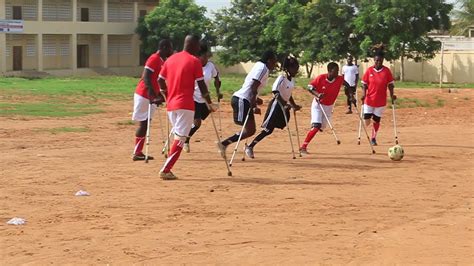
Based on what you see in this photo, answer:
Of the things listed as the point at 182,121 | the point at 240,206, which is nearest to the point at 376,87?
the point at 182,121

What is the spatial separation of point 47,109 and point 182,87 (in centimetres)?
1713

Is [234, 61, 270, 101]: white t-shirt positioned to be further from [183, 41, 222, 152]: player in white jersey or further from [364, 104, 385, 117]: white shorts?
[364, 104, 385, 117]: white shorts

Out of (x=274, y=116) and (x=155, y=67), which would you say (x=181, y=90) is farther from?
(x=274, y=116)

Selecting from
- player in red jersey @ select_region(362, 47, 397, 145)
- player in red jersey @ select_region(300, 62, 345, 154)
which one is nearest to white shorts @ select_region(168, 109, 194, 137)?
player in red jersey @ select_region(300, 62, 345, 154)

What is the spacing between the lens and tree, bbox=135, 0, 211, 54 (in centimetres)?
6825

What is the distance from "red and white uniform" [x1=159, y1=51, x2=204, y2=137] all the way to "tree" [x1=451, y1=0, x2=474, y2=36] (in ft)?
170

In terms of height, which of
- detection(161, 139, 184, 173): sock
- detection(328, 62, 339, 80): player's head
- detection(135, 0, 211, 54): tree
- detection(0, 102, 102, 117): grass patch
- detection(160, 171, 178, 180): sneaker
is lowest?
detection(160, 171, 178, 180): sneaker

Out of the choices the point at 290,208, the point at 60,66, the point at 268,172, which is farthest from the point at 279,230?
the point at 60,66

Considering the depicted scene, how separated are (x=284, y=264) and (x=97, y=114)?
2058cm

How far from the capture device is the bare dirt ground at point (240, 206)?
27.6ft

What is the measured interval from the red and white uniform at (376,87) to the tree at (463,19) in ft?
150

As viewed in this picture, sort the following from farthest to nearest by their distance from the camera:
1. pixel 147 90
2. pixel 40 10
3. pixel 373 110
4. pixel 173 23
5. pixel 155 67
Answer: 1. pixel 173 23
2. pixel 40 10
3. pixel 373 110
4. pixel 147 90
5. pixel 155 67

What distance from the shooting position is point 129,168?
14.4 metres

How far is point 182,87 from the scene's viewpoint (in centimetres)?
1279
